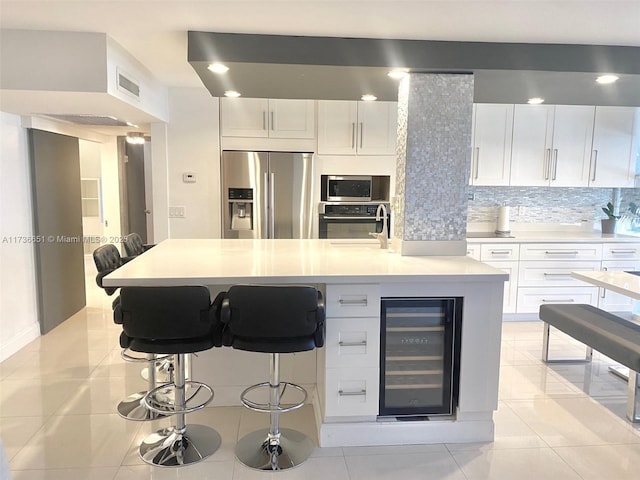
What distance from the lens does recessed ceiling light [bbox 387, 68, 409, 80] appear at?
2.85m

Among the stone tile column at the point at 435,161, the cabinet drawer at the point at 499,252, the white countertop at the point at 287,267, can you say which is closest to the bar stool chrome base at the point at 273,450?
the white countertop at the point at 287,267

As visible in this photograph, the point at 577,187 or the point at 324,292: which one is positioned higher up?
the point at 577,187

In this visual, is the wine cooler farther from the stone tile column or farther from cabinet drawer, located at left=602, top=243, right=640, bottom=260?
cabinet drawer, located at left=602, top=243, right=640, bottom=260

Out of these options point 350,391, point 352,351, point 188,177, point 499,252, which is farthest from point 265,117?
point 350,391

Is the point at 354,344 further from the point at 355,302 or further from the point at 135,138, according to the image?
the point at 135,138

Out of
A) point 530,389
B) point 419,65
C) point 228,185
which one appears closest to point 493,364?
point 530,389

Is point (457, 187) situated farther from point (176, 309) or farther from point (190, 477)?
point (190, 477)


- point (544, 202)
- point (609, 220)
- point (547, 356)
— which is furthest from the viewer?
point (544, 202)

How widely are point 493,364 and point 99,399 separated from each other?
8.01 feet

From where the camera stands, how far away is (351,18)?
2.42 m

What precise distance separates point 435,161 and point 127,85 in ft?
7.16

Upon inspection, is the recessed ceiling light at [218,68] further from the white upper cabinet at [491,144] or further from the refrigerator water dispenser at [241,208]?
the white upper cabinet at [491,144]

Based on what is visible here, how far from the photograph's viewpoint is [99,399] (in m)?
3.00

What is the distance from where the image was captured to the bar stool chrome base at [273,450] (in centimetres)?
232
